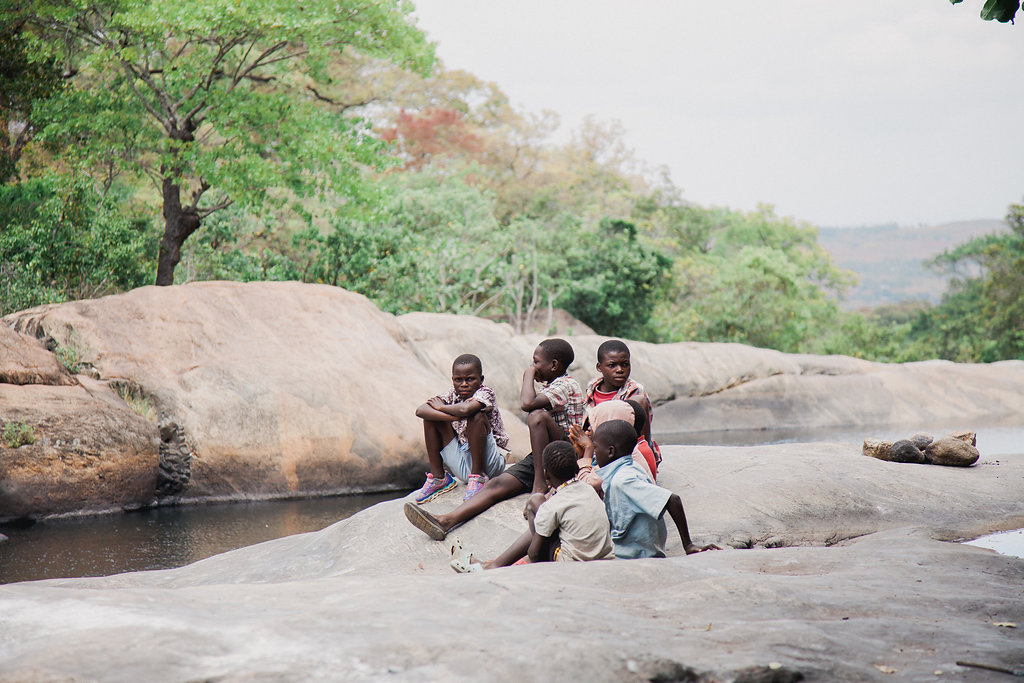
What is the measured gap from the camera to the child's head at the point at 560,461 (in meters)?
4.94

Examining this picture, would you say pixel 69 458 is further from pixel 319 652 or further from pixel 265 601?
pixel 319 652

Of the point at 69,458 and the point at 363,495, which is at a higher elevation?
the point at 69,458

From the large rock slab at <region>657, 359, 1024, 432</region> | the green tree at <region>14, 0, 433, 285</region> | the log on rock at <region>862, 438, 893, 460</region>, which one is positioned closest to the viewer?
the log on rock at <region>862, 438, 893, 460</region>

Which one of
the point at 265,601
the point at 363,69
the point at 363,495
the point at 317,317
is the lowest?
the point at 363,495

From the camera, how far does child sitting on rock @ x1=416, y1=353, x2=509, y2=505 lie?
6117mm

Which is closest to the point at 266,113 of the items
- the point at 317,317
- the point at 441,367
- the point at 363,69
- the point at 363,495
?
the point at 317,317

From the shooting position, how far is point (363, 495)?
10.5 m

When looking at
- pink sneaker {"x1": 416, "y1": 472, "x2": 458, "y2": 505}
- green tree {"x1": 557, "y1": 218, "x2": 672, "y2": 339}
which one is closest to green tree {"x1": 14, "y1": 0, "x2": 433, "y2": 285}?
green tree {"x1": 557, "y1": 218, "x2": 672, "y2": 339}

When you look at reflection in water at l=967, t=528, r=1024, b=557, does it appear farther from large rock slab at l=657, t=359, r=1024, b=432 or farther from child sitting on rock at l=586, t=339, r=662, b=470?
large rock slab at l=657, t=359, r=1024, b=432

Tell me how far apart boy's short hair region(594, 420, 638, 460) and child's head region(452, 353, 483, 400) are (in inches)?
48.0

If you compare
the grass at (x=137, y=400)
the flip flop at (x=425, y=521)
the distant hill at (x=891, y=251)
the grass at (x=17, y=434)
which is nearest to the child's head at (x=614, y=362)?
→ the flip flop at (x=425, y=521)

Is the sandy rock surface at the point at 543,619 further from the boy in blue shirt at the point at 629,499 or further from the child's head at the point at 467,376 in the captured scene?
the child's head at the point at 467,376

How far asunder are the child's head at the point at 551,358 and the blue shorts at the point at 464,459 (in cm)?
71

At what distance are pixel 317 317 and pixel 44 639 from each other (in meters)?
9.30
